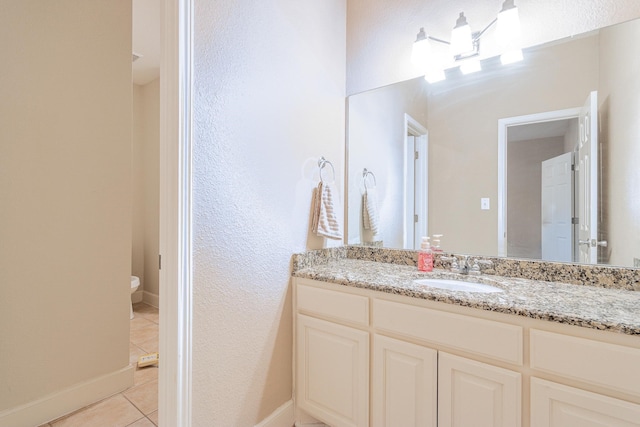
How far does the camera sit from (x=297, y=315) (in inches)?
61.5

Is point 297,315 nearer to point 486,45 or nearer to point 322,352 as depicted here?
point 322,352

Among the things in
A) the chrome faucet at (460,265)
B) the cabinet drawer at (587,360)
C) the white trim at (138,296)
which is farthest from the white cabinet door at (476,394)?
the white trim at (138,296)

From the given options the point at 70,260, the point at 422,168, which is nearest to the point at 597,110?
the point at 422,168

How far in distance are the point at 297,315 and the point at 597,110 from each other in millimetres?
1645

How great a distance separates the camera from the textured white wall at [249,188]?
4.03ft

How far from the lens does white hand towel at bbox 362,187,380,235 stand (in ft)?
6.46

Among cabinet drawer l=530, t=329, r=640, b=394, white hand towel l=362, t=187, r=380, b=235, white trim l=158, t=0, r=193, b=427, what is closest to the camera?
cabinet drawer l=530, t=329, r=640, b=394

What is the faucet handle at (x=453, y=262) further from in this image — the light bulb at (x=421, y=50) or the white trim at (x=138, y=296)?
the white trim at (x=138, y=296)

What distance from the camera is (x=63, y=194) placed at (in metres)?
1.66

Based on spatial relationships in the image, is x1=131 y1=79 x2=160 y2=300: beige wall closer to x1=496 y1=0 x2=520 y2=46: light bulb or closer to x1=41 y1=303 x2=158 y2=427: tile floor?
x1=41 y1=303 x2=158 y2=427: tile floor

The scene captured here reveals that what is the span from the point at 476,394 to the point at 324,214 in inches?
40.6

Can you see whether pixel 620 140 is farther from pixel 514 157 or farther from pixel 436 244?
pixel 436 244

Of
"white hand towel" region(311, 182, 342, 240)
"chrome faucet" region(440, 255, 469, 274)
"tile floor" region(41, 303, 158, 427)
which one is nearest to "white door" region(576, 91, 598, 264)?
"chrome faucet" region(440, 255, 469, 274)

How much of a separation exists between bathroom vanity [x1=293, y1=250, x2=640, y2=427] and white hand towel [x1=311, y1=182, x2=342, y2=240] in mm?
206
